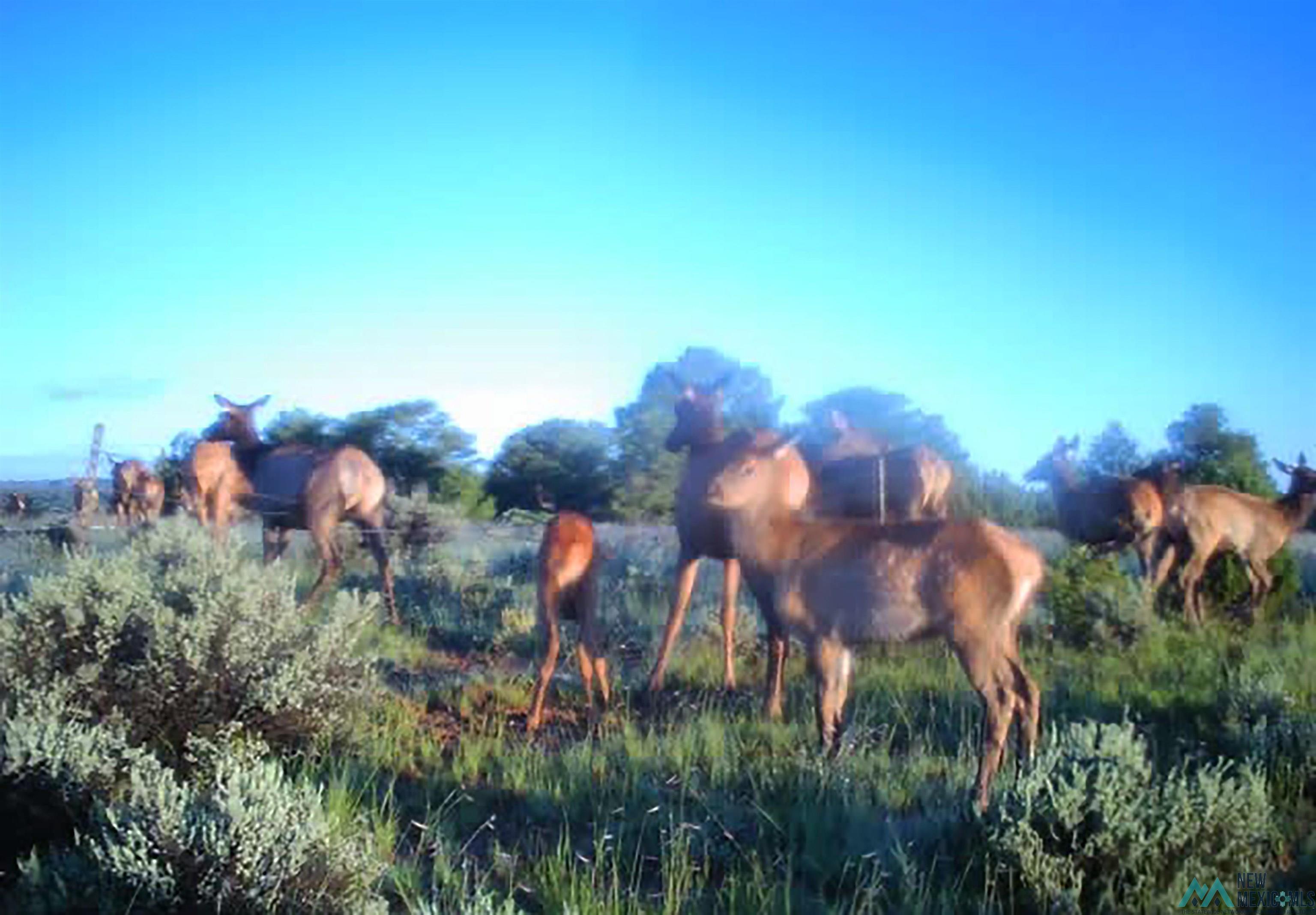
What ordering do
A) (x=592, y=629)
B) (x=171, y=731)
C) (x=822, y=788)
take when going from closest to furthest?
1. (x=822, y=788)
2. (x=171, y=731)
3. (x=592, y=629)

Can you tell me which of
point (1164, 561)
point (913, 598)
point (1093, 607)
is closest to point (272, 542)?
point (1093, 607)

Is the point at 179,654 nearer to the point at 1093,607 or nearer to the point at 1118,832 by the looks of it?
the point at 1118,832

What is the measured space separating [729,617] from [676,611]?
24.9 inches

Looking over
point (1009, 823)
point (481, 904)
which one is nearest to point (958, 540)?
point (1009, 823)

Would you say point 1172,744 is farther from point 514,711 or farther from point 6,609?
point 6,609

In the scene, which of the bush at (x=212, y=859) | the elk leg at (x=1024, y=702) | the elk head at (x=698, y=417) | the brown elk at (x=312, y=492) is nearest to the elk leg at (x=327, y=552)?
the brown elk at (x=312, y=492)

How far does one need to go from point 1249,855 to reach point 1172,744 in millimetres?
2978

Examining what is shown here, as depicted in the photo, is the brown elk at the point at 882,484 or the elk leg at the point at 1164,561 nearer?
the brown elk at the point at 882,484

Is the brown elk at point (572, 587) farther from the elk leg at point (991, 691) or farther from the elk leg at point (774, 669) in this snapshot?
the elk leg at point (991, 691)

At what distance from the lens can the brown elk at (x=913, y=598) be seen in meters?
6.72

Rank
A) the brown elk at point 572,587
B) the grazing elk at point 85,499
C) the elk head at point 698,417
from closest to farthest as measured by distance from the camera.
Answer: the brown elk at point 572,587 < the elk head at point 698,417 < the grazing elk at point 85,499

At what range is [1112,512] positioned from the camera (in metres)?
15.3

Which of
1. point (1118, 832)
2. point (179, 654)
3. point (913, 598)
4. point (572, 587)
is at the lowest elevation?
point (1118, 832)

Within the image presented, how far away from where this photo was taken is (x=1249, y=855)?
5.03 meters
